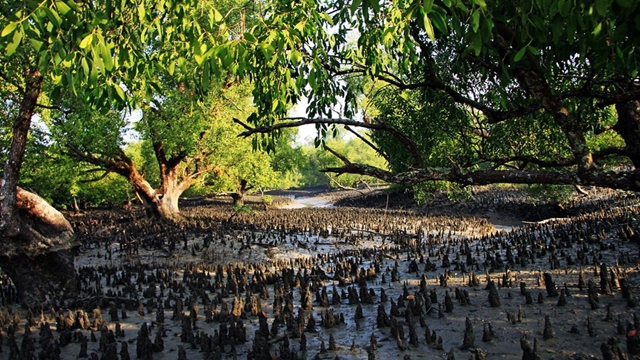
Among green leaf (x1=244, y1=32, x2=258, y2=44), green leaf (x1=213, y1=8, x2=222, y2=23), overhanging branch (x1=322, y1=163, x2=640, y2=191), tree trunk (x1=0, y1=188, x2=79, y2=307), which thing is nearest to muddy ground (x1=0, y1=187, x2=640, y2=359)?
tree trunk (x1=0, y1=188, x2=79, y2=307)

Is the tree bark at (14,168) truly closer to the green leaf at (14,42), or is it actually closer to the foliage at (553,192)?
the green leaf at (14,42)

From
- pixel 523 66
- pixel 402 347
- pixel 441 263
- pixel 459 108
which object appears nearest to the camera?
pixel 523 66

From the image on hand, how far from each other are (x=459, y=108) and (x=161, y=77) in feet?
49.7

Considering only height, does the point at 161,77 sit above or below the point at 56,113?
above

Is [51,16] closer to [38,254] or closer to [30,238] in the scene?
[30,238]

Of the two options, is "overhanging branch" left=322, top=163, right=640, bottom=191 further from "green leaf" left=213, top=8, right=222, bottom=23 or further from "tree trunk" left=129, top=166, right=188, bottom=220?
"tree trunk" left=129, top=166, right=188, bottom=220

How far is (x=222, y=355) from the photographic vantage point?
5070mm

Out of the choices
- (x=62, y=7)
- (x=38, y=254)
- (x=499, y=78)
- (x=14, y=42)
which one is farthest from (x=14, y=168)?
(x=499, y=78)

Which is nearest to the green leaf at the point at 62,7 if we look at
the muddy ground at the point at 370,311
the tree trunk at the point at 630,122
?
the muddy ground at the point at 370,311

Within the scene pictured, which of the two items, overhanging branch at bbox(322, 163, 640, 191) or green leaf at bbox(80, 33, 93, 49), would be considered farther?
overhanging branch at bbox(322, 163, 640, 191)

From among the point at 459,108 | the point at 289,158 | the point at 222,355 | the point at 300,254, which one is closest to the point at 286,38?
the point at 459,108

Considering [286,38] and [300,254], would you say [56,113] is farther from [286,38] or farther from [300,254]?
[286,38]

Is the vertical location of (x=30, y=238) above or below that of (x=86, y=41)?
below

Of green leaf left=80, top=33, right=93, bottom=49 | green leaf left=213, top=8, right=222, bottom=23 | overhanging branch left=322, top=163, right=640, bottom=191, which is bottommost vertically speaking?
overhanging branch left=322, top=163, right=640, bottom=191
